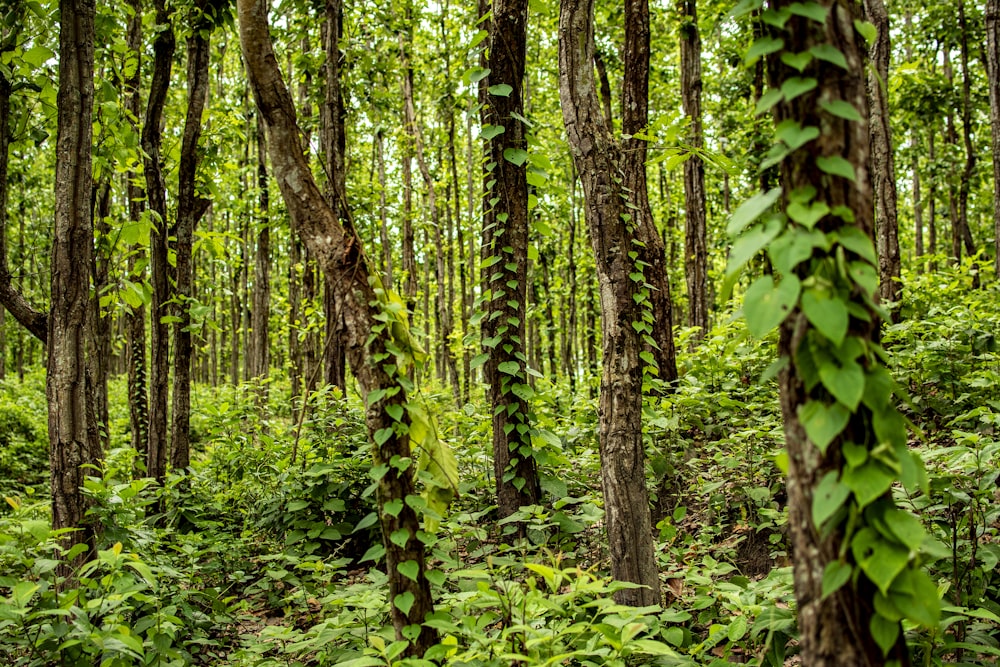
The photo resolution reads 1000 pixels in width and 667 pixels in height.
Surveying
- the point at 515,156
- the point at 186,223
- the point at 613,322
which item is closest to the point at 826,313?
the point at 613,322

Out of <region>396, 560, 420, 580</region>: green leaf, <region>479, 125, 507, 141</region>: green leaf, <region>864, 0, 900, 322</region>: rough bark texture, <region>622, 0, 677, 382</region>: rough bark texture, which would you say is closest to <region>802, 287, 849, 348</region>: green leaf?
<region>396, 560, 420, 580</region>: green leaf

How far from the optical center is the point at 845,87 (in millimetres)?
1616

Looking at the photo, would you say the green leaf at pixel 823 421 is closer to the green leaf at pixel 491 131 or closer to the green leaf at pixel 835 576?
the green leaf at pixel 835 576

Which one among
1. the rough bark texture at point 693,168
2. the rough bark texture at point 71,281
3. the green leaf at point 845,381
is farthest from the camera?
the rough bark texture at point 693,168

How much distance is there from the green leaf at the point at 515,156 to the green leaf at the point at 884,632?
146 inches

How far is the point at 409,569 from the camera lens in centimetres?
281

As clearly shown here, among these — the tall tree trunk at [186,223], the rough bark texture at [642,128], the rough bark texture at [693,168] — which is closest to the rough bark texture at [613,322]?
the rough bark texture at [642,128]

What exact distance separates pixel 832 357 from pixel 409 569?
2008 millimetres

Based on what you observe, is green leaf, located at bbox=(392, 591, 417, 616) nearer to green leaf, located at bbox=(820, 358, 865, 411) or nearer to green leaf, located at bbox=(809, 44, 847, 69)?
green leaf, located at bbox=(820, 358, 865, 411)

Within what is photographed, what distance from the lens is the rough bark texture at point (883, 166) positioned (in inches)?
300

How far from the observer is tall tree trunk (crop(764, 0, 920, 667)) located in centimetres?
151

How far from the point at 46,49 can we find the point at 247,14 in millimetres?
1874

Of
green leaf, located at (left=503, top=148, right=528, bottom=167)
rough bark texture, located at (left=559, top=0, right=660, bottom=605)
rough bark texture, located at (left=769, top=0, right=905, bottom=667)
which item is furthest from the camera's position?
green leaf, located at (left=503, top=148, right=528, bottom=167)

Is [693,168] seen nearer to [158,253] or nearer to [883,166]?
[883,166]
